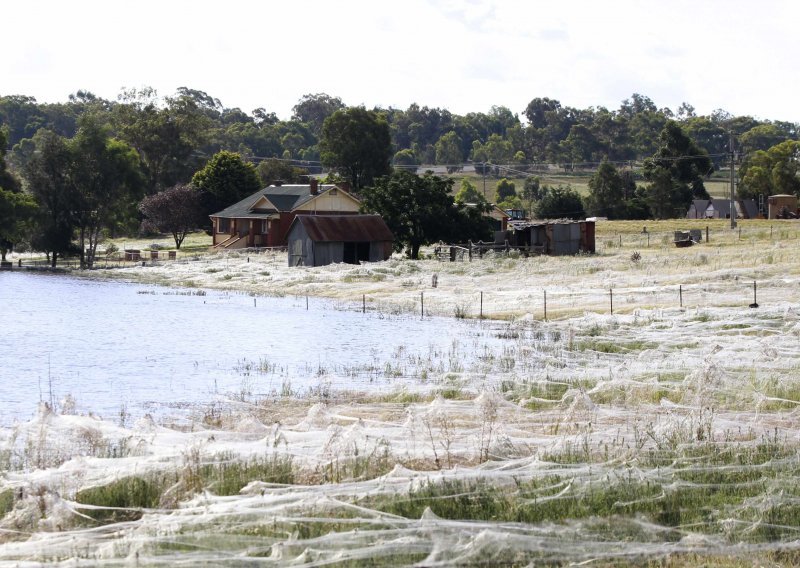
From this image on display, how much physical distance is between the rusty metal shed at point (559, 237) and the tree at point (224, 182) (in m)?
39.9

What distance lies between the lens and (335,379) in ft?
93.5

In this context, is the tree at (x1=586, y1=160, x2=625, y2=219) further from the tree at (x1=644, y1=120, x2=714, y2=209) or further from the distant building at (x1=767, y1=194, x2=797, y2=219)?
the distant building at (x1=767, y1=194, x2=797, y2=219)

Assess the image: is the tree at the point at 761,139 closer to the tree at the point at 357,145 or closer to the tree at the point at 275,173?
the tree at the point at 275,173

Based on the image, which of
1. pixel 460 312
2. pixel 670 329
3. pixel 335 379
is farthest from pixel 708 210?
pixel 335 379

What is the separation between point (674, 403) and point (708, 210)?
101 metres

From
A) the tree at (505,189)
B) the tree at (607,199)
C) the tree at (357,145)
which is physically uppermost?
the tree at (357,145)

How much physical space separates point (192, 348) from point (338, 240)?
32.5 m

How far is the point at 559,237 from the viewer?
6938 centimetres

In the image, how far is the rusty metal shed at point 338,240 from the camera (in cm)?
6903

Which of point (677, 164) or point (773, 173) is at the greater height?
point (677, 164)

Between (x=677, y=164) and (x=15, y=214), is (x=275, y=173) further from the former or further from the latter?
(x=15, y=214)

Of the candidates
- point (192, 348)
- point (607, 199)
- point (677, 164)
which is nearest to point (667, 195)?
point (677, 164)

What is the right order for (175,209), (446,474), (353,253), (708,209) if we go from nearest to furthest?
(446,474) → (353,253) → (175,209) → (708,209)

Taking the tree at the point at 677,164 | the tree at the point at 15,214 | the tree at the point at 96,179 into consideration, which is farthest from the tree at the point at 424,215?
the tree at the point at 677,164
